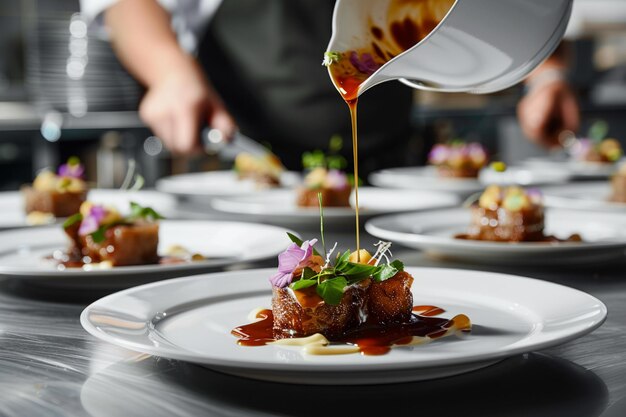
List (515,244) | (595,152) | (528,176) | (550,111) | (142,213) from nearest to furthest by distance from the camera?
1. (515,244)
2. (142,213)
3. (528,176)
4. (595,152)
5. (550,111)

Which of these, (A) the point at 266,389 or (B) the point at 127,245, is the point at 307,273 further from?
(B) the point at 127,245

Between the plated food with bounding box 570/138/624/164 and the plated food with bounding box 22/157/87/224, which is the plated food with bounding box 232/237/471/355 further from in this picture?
the plated food with bounding box 570/138/624/164

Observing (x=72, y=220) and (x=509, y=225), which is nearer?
(x=72, y=220)

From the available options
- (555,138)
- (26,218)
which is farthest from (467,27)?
(555,138)

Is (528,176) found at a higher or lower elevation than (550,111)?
lower

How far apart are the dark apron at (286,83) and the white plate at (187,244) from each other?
6.03ft

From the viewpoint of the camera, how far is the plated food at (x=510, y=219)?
205cm

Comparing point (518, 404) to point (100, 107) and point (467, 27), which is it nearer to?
point (467, 27)

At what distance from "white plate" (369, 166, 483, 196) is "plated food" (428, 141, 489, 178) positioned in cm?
4

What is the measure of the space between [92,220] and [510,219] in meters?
0.96

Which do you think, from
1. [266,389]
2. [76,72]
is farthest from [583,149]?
[76,72]

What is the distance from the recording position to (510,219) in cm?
206

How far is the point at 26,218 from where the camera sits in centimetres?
266

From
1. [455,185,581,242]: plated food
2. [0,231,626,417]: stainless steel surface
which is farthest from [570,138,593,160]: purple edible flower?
[0,231,626,417]: stainless steel surface
